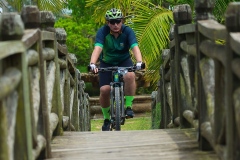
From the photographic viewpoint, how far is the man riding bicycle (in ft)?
26.5

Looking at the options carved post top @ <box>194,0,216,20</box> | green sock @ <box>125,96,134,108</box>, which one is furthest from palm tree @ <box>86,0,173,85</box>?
carved post top @ <box>194,0,216,20</box>

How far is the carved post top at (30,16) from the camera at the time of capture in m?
4.85

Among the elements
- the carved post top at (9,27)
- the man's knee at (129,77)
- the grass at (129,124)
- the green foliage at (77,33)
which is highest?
the carved post top at (9,27)

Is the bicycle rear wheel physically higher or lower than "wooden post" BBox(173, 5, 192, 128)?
lower

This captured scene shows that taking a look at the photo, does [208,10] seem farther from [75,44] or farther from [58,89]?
[75,44]

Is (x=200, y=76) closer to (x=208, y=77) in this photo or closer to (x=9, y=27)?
(x=208, y=77)

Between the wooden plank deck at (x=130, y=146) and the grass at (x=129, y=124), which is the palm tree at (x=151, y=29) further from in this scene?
the wooden plank deck at (x=130, y=146)

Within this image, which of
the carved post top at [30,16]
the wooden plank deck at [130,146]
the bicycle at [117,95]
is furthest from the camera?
the bicycle at [117,95]

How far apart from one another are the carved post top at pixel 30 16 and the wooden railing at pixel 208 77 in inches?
49.7

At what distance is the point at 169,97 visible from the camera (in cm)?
783

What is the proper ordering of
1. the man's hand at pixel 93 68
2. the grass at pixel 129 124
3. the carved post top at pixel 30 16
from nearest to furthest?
the carved post top at pixel 30 16 < the man's hand at pixel 93 68 < the grass at pixel 129 124

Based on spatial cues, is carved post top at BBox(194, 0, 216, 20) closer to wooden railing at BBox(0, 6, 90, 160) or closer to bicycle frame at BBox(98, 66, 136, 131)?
wooden railing at BBox(0, 6, 90, 160)

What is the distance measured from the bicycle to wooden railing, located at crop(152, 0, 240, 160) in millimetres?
640

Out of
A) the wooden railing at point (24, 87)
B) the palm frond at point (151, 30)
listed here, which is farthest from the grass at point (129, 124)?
the wooden railing at point (24, 87)
